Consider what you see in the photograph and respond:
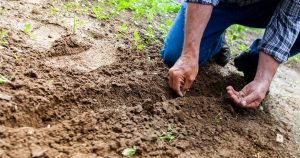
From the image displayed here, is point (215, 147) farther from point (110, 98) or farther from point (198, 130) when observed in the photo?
point (110, 98)

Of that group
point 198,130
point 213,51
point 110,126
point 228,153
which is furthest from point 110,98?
point 213,51

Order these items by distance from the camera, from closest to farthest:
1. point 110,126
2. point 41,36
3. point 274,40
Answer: point 110,126, point 274,40, point 41,36

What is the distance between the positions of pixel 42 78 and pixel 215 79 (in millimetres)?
1175

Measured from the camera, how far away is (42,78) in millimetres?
1884

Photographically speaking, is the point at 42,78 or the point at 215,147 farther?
the point at 42,78

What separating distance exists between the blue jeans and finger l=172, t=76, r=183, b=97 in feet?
1.30

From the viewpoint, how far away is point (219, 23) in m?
2.35

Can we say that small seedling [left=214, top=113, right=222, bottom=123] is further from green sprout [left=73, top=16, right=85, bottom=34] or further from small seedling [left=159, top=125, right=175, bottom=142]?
green sprout [left=73, top=16, right=85, bottom=34]

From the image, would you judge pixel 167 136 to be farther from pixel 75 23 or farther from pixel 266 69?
pixel 75 23

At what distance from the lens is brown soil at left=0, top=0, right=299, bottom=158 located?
1.55 meters

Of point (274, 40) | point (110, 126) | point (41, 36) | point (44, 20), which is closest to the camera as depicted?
point (110, 126)

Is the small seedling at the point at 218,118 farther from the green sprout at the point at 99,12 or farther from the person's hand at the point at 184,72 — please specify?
the green sprout at the point at 99,12

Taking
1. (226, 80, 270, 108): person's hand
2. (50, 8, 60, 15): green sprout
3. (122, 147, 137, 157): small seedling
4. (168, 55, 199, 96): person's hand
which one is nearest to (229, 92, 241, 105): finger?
(226, 80, 270, 108): person's hand

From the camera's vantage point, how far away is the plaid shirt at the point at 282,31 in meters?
2.15
